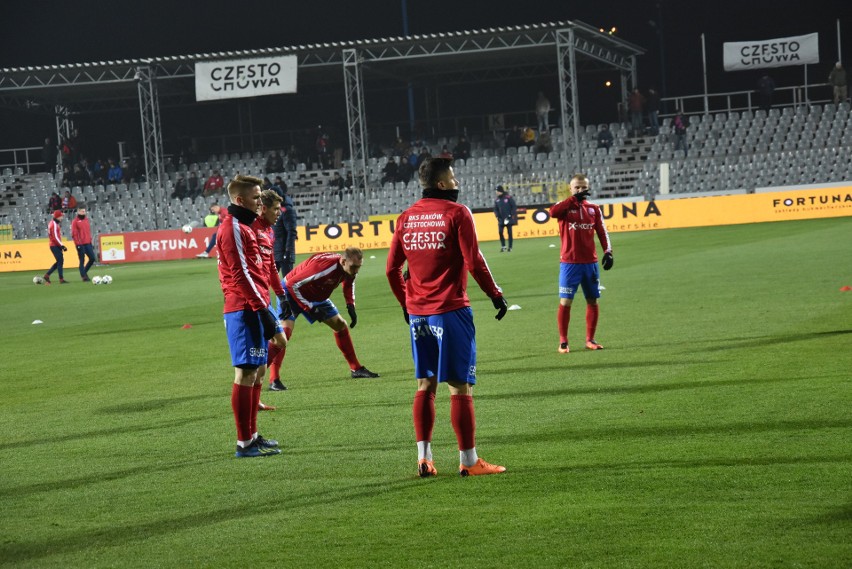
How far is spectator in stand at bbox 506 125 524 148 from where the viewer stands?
48812mm

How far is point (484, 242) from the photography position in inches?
1503

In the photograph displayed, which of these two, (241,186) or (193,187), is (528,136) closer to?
(193,187)

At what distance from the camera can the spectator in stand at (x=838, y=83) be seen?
44281 millimetres

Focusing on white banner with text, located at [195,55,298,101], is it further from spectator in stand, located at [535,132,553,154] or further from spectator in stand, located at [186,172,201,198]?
spectator in stand, located at [535,132,553,154]

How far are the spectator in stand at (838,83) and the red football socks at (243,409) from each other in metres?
41.3

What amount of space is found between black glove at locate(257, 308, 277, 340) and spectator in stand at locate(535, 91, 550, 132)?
132 feet

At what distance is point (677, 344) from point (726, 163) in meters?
32.7

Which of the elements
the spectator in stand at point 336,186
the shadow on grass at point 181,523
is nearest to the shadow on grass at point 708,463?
the shadow on grass at point 181,523

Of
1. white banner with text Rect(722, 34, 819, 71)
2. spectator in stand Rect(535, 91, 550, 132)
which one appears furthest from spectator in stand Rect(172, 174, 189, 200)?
white banner with text Rect(722, 34, 819, 71)

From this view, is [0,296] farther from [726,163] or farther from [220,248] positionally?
[726,163]

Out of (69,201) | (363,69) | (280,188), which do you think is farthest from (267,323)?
(69,201)

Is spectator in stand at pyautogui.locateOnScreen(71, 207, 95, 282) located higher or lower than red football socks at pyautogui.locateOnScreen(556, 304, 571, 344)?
higher

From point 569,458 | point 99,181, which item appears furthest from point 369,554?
point 99,181

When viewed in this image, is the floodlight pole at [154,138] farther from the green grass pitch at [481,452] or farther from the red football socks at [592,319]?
the red football socks at [592,319]
